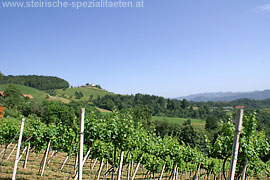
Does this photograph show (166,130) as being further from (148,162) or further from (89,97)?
(89,97)

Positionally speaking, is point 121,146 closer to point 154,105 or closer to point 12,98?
point 12,98

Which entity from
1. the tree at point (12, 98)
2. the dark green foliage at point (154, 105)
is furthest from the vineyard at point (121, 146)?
the dark green foliage at point (154, 105)

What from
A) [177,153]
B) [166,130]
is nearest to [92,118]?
[177,153]

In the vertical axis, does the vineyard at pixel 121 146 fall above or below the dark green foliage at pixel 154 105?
above

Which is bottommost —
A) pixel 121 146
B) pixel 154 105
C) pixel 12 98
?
pixel 154 105

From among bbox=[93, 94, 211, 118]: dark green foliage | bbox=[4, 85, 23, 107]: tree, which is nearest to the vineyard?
bbox=[4, 85, 23, 107]: tree

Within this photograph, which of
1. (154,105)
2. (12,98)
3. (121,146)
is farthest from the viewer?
(154,105)

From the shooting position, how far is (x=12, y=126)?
637 inches

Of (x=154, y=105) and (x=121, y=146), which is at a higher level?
(x=121, y=146)

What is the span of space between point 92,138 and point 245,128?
5040mm

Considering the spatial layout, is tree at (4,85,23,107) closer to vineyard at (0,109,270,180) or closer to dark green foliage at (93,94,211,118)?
dark green foliage at (93,94,211,118)

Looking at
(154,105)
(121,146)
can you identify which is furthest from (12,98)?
(121,146)

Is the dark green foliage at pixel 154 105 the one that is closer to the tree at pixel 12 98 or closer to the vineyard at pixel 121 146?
the tree at pixel 12 98

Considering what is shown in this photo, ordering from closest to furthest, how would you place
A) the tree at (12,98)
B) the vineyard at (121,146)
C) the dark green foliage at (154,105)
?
1. the vineyard at (121,146)
2. the tree at (12,98)
3. the dark green foliage at (154,105)
